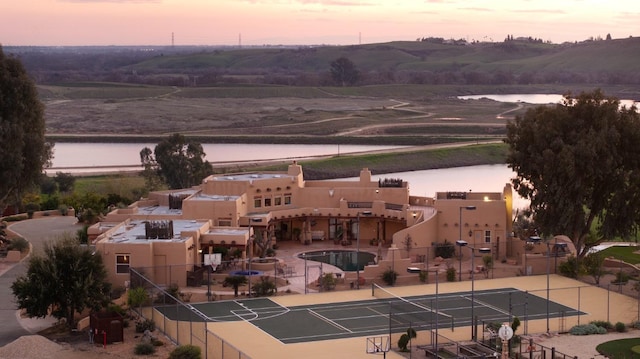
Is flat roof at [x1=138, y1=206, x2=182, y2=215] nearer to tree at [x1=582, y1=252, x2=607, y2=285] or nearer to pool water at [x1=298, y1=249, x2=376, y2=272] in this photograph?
pool water at [x1=298, y1=249, x2=376, y2=272]

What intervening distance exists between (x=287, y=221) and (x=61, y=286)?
61.8 feet

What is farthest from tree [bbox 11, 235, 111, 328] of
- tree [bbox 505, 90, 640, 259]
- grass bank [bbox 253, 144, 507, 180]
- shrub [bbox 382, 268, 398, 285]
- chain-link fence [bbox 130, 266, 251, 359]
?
grass bank [bbox 253, 144, 507, 180]

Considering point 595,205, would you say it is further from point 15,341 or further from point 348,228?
point 15,341

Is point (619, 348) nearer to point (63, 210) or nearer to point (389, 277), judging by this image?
point (389, 277)

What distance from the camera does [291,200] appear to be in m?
59.3

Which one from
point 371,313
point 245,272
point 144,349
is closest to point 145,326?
point 144,349

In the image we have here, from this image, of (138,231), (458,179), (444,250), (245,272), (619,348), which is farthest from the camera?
(458,179)

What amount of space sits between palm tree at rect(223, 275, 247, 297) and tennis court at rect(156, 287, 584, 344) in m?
1.01

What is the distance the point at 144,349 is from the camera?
3725 centimetres

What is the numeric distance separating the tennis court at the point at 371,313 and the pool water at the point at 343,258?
508 cm

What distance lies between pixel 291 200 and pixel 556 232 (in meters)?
13.2

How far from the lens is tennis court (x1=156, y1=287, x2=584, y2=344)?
40.0 metres

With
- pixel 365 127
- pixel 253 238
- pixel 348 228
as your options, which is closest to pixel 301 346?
pixel 253 238

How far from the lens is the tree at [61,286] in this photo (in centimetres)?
4056
